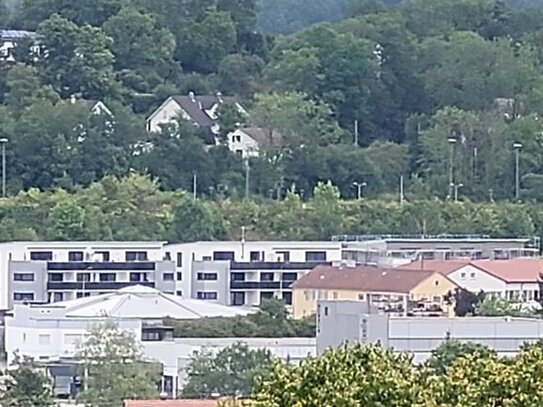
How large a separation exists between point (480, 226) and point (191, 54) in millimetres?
7451

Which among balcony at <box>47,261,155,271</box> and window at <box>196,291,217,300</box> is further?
window at <box>196,291,217,300</box>

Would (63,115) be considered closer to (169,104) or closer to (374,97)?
(169,104)

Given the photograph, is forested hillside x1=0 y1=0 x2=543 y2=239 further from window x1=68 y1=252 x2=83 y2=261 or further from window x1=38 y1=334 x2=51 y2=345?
window x1=38 y1=334 x2=51 y2=345

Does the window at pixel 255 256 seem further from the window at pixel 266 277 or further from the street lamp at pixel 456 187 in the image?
the street lamp at pixel 456 187

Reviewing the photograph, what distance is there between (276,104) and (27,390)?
1568 cm

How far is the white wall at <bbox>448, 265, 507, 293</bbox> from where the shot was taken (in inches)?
1238

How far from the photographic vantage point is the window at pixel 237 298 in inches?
1321

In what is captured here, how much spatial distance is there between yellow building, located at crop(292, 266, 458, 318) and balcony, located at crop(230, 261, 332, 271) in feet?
3.85

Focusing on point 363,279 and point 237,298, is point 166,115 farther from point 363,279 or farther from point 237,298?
point 363,279

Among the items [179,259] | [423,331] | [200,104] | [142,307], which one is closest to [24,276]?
[179,259]

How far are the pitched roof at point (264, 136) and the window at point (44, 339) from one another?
10.3 meters

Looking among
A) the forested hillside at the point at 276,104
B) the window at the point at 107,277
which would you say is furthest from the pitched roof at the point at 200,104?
the window at the point at 107,277

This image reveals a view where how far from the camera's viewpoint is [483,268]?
32.0 meters

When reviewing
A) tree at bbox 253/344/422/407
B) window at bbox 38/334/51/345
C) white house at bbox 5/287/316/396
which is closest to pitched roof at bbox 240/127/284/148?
white house at bbox 5/287/316/396
